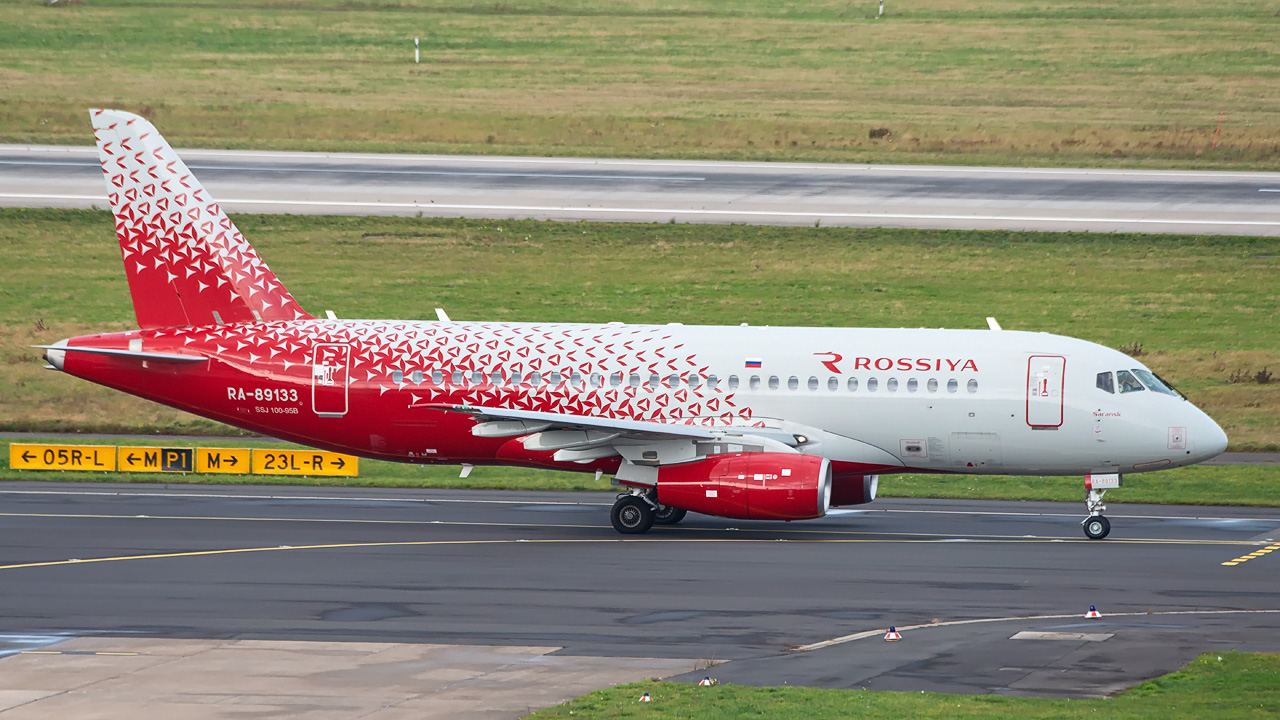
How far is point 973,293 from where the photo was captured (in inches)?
2201

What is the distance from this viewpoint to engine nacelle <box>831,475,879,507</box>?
34.8 meters

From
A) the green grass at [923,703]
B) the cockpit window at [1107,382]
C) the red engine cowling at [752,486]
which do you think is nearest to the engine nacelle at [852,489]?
the red engine cowling at [752,486]

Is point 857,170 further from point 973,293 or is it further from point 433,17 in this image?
point 433,17

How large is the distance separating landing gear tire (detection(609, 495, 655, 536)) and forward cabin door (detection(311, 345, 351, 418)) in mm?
6390

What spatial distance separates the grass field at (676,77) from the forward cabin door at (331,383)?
40.1 meters

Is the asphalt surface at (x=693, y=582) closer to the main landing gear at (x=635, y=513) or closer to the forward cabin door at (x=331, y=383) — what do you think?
the main landing gear at (x=635, y=513)

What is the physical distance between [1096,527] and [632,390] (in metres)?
9.80

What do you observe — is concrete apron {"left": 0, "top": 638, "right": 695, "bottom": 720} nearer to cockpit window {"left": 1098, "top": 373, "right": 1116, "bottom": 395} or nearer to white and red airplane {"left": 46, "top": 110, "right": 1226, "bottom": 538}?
white and red airplane {"left": 46, "top": 110, "right": 1226, "bottom": 538}

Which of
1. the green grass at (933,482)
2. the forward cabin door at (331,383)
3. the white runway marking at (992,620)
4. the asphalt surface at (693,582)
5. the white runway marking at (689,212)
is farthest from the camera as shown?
the white runway marking at (689,212)

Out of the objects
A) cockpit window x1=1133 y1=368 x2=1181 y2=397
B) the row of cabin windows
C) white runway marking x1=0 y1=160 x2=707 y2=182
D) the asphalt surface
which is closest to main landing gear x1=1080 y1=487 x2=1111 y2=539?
the asphalt surface

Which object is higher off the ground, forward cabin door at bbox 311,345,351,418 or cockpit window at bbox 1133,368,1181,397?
cockpit window at bbox 1133,368,1181,397

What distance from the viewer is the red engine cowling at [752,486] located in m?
32.2

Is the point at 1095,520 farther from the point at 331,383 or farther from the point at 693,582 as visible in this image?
the point at 331,383

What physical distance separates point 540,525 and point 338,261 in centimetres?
2708
